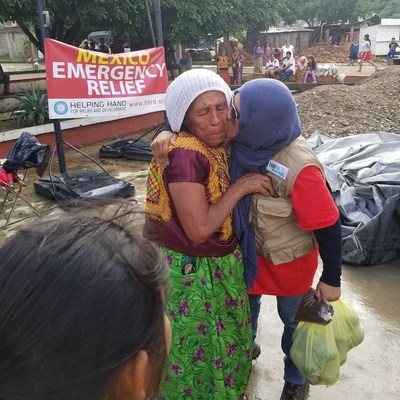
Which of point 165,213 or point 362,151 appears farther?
point 362,151

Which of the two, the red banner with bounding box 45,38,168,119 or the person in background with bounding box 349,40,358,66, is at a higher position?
the red banner with bounding box 45,38,168,119

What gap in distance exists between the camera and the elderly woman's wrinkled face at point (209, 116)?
1.49 meters

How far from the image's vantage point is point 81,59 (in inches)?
198

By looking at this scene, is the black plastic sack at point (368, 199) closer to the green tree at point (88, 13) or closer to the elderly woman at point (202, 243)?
the elderly woman at point (202, 243)

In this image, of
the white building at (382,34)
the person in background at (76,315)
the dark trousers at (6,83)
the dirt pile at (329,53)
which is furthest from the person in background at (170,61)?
the white building at (382,34)

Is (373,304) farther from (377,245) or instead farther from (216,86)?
(216,86)

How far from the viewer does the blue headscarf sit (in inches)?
56.6

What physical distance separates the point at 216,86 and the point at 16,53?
37.0 meters

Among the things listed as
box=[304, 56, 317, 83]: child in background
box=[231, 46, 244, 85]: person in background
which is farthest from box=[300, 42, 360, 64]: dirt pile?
box=[231, 46, 244, 85]: person in background

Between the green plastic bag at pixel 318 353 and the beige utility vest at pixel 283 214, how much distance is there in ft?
1.02

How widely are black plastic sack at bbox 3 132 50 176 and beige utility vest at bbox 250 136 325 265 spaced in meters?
3.42

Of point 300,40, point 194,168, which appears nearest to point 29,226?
point 194,168

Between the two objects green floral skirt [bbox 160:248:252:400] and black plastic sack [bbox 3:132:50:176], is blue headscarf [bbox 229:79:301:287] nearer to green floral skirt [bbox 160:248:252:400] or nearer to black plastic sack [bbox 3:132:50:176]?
green floral skirt [bbox 160:248:252:400]

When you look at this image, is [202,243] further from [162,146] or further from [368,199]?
[368,199]
